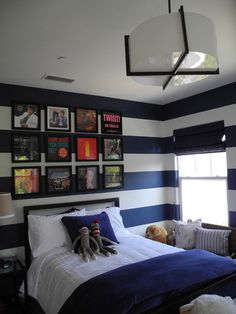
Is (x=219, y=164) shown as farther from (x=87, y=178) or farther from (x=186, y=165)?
(x=87, y=178)

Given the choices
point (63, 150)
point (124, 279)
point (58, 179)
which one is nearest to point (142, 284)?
point (124, 279)

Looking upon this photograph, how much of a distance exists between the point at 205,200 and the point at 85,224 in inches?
70.9

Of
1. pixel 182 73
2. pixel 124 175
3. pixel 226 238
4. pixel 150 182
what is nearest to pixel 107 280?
pixel 182 73

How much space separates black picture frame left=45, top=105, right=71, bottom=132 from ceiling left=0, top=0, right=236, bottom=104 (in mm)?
281

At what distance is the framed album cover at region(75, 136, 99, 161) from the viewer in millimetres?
3580

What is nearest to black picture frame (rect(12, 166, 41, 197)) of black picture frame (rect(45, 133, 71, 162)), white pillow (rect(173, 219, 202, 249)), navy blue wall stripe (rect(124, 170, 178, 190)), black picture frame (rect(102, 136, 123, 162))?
black picture frame (rect(45, 133, 71, 162))

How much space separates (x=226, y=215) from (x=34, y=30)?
3.06 meters

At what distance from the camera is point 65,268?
244 centimetres

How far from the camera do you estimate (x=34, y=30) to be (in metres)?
2.02

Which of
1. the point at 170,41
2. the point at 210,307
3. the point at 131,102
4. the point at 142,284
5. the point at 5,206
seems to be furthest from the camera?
the point at 131,102

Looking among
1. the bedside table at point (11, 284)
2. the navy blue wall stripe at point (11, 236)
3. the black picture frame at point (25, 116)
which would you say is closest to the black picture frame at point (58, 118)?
the black picture frame at point (25, 116)

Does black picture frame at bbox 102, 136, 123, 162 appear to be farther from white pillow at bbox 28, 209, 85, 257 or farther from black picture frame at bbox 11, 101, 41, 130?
white pillow at bbox 28, 209, 85, 257

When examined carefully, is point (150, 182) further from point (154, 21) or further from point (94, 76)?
point (154, 21)

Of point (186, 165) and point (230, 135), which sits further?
point (186, 165)
